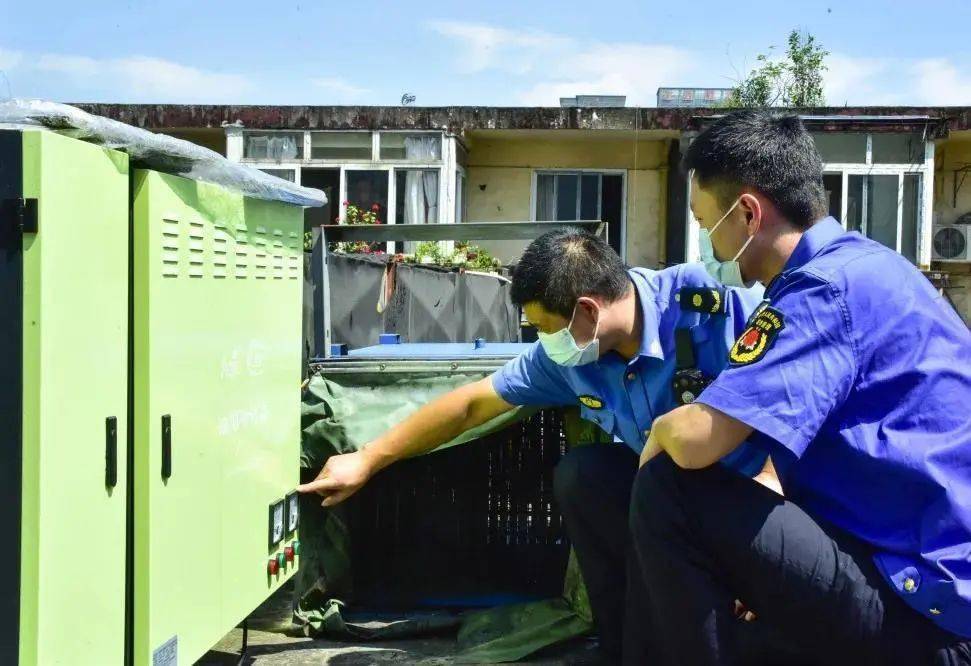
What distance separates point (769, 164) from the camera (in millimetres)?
2293

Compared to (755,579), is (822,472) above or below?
above

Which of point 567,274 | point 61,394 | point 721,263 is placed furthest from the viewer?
point 567,274

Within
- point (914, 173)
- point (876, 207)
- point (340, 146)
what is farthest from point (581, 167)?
point (914, 173)

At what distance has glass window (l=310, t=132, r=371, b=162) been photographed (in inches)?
576

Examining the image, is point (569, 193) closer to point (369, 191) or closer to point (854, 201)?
point (369, 191)

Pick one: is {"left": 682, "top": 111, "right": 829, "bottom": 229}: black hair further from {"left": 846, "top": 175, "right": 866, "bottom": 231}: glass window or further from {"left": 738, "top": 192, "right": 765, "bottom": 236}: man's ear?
{"left": 846, "top": 175, "right": 866, "bottom": 231}: glass window

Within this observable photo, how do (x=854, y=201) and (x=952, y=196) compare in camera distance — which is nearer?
(x=854, y=201)

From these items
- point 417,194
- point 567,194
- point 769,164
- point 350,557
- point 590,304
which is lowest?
point 350,557

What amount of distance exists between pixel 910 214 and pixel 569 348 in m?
13.3

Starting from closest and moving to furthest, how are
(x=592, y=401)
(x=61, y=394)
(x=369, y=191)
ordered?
(x=61, y=394)
(x=592, y=401)
(x=369, y=191)

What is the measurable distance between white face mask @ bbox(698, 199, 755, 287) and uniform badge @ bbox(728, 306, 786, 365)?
0.92 ft

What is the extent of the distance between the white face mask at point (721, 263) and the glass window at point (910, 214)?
512 inches

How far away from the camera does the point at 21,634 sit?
1.77m

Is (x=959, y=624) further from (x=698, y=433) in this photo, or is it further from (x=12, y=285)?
(x=12, y=285)
